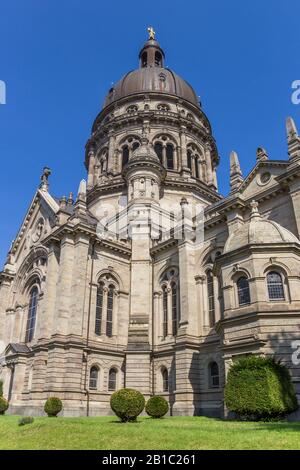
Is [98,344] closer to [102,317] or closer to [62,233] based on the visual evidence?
[102,317]

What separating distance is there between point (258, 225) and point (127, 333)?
14.8m

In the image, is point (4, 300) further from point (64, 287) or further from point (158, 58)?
point (158, 58)

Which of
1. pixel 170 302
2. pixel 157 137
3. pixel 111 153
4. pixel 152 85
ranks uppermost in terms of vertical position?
pixel 152 85

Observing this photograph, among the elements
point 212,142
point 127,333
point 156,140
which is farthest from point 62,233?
point 212,142

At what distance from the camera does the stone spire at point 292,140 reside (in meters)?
25.1

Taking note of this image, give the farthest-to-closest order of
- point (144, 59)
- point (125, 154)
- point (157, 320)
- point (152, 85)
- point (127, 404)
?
point (144, 59) < point (152, 85) < point (125, 154) < point (157, 320) < point (127, 404)

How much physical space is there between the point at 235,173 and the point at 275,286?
464 inches

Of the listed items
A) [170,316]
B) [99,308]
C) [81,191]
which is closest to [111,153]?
[81,191]

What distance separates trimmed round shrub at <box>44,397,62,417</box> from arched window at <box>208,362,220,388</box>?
32.4ft

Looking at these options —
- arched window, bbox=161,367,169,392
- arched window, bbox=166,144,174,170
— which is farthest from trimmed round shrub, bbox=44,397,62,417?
arched window, bbox=166,144,174,170

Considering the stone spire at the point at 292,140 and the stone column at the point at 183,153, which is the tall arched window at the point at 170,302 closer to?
the stone spire at the point at 292,140

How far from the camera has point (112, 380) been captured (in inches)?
1153

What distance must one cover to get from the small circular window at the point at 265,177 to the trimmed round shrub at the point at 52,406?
20.5 meters

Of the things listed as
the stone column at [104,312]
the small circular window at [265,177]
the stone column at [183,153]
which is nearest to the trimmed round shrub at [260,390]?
the stone column at [104,312]
